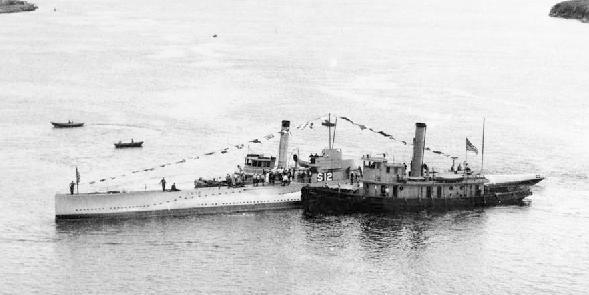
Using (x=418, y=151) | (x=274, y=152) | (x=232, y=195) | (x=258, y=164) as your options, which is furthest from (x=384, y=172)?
(x=274, y=152)

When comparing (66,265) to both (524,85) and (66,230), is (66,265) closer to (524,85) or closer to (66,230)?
(66,230)

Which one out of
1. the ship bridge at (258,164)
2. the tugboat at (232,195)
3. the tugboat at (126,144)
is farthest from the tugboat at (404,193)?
the tugboat at (126,144)

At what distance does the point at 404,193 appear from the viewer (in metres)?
87.3

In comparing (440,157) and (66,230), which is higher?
(440,157)

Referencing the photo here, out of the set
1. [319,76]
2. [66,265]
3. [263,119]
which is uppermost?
[319,76]

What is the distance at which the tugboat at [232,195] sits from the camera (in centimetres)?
8250

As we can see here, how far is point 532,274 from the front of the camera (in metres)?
70.9

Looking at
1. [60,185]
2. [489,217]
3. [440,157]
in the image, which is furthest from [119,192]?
[440,157]

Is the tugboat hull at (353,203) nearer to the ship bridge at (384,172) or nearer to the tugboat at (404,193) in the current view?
A: the tugboat at (404,193)

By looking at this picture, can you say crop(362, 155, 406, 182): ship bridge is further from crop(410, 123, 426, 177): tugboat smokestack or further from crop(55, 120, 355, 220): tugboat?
crop(55, 120, 355, 220): tugboat

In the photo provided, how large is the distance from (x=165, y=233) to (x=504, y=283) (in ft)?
91.8

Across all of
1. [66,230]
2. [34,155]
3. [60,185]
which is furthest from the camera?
[34,155]

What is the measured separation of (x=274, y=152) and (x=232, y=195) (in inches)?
949

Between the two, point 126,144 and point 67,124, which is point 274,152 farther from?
point 67,124
